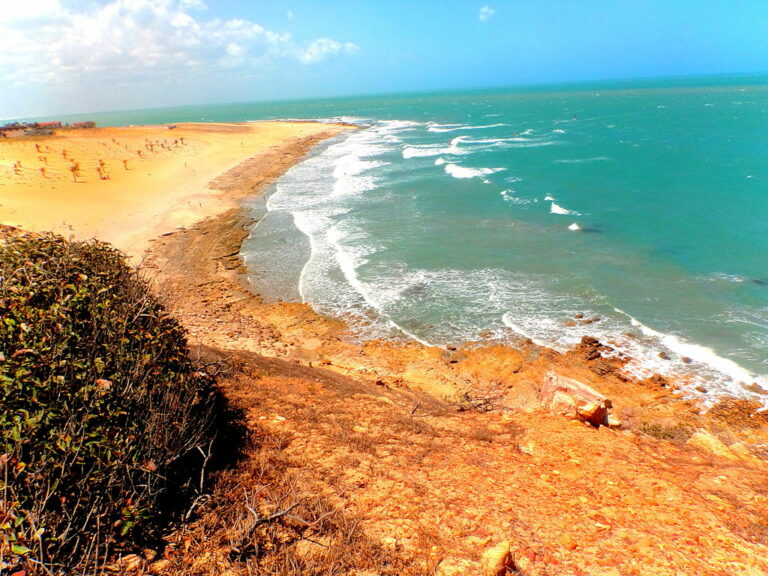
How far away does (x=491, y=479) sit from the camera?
638cm

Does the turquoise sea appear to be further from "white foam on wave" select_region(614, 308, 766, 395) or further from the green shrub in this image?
the green shrub

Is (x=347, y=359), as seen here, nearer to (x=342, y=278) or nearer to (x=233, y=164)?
(x=342, y=278)

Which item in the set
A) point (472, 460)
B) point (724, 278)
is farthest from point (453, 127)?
point (472, 460)

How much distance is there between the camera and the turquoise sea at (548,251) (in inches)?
590

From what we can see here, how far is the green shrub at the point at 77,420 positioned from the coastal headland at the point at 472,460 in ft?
1.97

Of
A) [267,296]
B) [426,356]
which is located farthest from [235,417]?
[267,296]

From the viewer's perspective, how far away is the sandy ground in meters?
24.5

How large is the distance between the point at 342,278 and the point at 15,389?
1610 cm

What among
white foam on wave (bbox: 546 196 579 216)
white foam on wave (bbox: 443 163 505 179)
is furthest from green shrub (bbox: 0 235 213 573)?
white foam on wave (bbox: 443 163 505 179)

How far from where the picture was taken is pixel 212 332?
1482cm

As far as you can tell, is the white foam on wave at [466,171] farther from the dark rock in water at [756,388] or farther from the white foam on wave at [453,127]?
the white foam on wave at [453,127]

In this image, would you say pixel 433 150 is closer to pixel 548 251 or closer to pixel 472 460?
pixel 548 251

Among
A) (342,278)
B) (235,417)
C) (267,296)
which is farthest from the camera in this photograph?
(342,278)

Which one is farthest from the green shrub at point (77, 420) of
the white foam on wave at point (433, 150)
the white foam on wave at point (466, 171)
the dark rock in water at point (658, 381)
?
the white foam on wave at point (433, 150)
